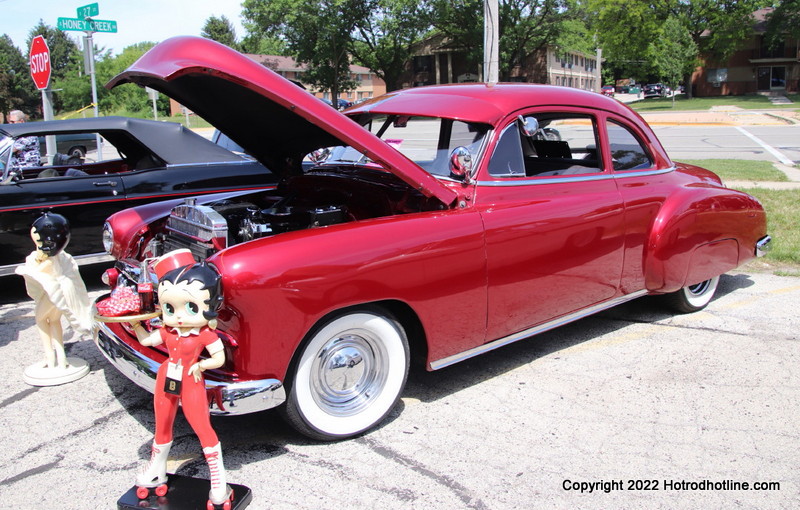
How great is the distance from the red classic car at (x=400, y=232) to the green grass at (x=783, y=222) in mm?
1801

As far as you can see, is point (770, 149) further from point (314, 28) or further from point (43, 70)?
point (314, 28)

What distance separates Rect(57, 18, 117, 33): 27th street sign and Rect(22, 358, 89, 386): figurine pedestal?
6164 mm

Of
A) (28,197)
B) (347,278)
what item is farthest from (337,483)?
(28,197)

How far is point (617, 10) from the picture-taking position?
153 feet

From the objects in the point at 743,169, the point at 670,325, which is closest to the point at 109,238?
the point at 670,325

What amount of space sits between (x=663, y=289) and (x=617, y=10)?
157ft

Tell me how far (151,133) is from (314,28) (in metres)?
37.6

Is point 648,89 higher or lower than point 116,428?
higher

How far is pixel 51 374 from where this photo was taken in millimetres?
4016

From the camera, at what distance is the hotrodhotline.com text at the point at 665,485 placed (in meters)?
2.84

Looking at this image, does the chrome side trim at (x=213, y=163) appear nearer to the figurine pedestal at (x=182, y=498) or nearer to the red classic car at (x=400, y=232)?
the red classic car at (x=400, y=232)

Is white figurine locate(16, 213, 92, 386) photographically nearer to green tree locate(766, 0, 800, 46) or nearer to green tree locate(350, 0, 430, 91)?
green tree locate(350, 0, 430, 91)

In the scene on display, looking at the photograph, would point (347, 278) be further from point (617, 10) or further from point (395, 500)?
point (617, 10)

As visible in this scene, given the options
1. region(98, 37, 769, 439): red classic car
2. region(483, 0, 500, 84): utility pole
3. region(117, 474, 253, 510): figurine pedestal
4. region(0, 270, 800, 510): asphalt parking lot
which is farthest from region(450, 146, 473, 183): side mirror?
region(483, 0, 500, 84): utility pole
